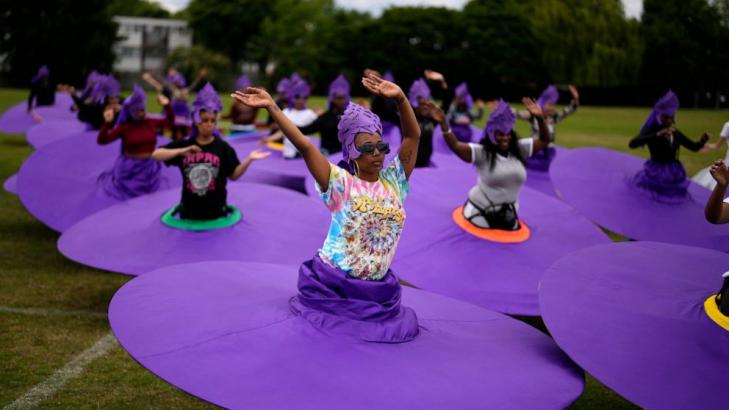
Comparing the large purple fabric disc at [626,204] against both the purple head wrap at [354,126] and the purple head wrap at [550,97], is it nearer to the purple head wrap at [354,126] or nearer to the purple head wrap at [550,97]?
the purple head wrap at [550,97]

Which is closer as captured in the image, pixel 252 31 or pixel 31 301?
pixel 31 301

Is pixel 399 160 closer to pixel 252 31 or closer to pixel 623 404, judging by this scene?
pixel 623 404

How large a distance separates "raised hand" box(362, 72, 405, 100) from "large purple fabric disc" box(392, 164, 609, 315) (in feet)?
8.72

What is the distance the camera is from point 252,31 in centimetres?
7812

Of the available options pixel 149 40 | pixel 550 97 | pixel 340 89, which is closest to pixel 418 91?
pixel 340 89

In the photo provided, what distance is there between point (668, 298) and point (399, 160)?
204 cm

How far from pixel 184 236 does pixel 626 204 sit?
541 centimetres

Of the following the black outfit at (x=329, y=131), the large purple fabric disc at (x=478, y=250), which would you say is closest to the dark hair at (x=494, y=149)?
the large purple fabric disc at (x=478, y=250)

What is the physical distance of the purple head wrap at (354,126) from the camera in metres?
4.77

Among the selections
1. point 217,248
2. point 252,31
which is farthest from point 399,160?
point 252,31

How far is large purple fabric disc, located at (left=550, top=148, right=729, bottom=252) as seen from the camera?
28.4 feet

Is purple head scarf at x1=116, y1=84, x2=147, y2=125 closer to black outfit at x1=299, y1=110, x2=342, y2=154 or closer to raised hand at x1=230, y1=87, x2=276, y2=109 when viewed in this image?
black outfit at x1=299, y1=110, x2=342, y2=154

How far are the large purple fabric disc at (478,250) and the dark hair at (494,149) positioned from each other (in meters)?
0.78

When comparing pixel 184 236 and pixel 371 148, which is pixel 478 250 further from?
pixel 371 148
